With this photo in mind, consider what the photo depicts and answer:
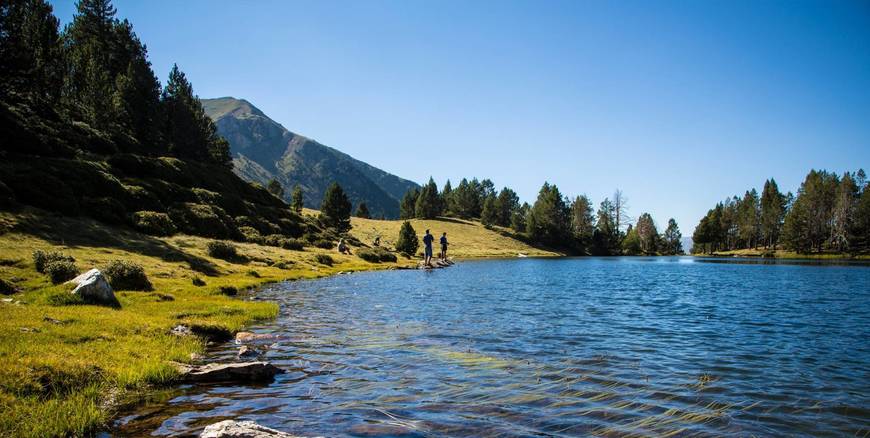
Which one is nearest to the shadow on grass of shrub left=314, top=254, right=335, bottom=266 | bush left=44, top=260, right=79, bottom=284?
bush left=44, top=260, right=79, bottom=284

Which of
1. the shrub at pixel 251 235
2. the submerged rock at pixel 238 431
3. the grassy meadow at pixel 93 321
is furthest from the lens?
the shrub at pixel 251 235

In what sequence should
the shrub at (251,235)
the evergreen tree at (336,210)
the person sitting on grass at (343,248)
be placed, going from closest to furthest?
the shrub at (251,235), the person sitting on grass at (343,248), the evergreen tree at (336,210)

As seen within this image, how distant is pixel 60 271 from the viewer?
71.1 ft

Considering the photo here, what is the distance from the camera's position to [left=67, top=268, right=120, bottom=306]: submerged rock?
59.8ft

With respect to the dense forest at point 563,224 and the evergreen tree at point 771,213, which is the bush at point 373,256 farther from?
the evergreen tree at point 771,213

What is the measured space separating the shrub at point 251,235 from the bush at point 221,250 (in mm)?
15799

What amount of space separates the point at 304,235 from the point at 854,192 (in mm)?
161748

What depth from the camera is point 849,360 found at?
610 inches

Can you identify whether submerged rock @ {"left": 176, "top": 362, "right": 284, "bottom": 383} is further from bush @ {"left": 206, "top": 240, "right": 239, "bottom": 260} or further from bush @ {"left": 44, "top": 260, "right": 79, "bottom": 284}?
bush @ {"left": 206, "top": 240, "right": 239, "bottom": 260}

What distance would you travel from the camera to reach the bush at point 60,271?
21.4 m

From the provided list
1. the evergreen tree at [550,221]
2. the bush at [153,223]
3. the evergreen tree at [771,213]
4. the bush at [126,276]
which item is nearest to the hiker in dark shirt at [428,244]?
the bush at [153,223]

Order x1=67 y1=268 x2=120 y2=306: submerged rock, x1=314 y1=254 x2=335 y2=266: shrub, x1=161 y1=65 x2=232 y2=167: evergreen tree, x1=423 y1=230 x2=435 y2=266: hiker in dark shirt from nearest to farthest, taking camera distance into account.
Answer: x1=67 y1=268 x2=120 y2=306: submerged rock, x1=314 y1=254 x2=335 y2=266: shrub, x1=423 y1=230 x2=435 y2=266: hiker in dark shirt, x1=161 y1=65 x2=232 y2=167: evergreen tree

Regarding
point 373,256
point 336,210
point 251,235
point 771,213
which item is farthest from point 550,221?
point 251,235

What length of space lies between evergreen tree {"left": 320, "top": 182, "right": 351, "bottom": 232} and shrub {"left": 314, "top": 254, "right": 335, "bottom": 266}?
169ft
